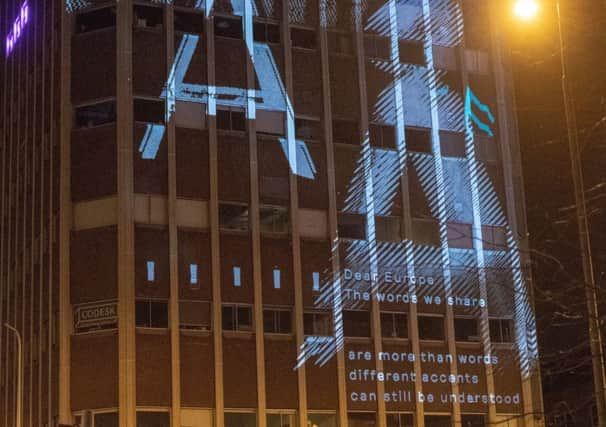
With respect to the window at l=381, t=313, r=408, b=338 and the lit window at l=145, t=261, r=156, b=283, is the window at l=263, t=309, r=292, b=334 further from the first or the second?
the lit window at l=145, t=261, r=156, b=283

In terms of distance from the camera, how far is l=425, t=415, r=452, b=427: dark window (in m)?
40.0

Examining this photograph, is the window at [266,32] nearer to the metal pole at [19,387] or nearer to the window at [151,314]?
the window at [151,314]

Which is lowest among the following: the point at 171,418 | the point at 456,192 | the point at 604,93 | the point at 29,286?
the point at 171,418

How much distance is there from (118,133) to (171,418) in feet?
31.2

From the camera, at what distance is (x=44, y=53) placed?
138ft

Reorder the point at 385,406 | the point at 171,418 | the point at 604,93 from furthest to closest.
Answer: the point at 385,406 → the point at 171,418 → the point at 604,93

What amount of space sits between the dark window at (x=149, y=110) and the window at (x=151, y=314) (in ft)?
20.3

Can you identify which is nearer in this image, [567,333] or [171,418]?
[171,418]

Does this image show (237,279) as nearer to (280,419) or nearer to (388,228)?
(280,419)

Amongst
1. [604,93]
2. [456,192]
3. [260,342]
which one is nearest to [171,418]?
[260,342]

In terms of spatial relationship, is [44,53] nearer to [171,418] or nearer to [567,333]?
[171,418]

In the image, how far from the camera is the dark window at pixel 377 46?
4212 centimetres

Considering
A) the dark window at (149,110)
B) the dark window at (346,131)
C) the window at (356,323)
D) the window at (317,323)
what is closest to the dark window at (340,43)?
the dark window at (346,131)

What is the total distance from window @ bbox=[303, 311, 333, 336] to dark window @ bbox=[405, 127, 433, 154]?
735 centimetres
